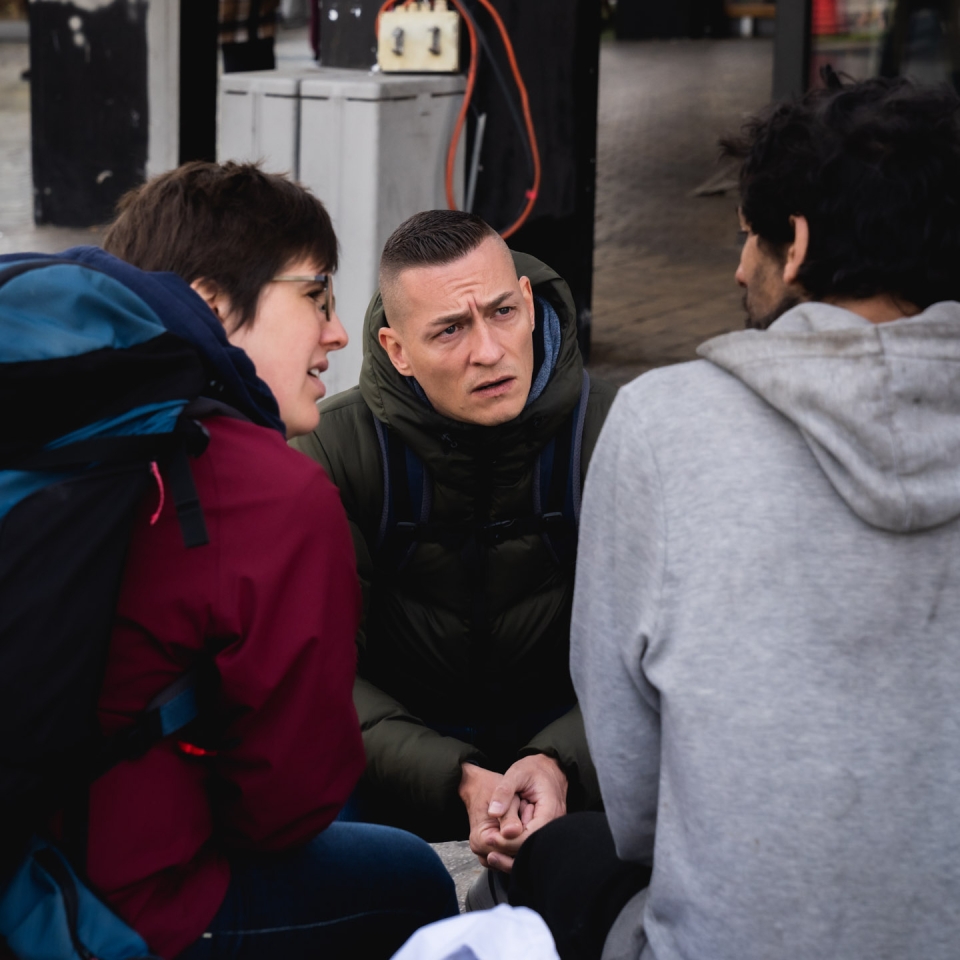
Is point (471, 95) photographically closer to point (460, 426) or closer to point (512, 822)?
point (460, 426)

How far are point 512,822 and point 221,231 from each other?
3.61ft

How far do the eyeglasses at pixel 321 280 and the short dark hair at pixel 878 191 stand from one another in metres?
0.76

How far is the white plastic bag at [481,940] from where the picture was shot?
1490 millimetres

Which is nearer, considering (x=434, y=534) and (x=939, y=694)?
(x=939, y=694)

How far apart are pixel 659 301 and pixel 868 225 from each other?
260 inches

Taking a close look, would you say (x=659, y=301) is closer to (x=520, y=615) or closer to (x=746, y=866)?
(x=520, y=615)

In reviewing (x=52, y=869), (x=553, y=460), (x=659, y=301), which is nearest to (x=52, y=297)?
(x=52, y=869)

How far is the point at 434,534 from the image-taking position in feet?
8.68

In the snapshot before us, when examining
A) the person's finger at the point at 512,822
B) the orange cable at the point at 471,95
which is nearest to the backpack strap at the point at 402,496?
the person's finger at the point at 512,822

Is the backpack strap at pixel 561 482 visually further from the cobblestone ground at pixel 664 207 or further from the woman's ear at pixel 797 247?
the woman's ear at pixel 797 247

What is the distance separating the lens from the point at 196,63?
26.5 feet

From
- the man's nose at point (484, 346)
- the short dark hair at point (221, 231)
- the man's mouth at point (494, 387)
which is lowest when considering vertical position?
the man's mouth at point (494, 387)

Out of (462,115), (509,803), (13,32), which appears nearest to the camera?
(509,803)

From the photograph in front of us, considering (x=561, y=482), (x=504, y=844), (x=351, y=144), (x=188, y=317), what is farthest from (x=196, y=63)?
(x=188, y=317)
